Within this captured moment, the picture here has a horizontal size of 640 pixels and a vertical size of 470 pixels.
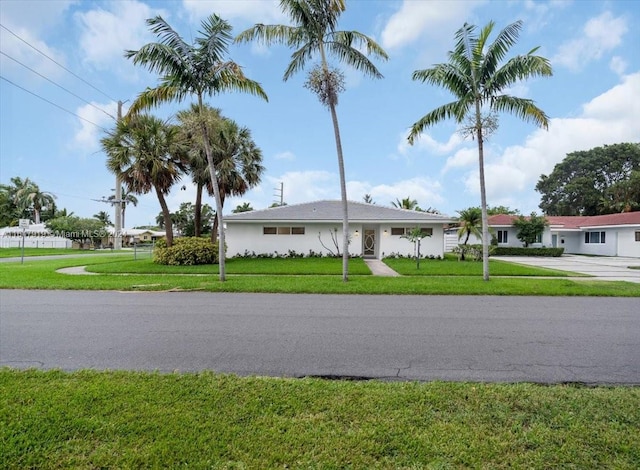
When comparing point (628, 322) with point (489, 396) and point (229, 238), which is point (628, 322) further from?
point (229, 238)

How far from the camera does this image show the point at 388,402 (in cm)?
335

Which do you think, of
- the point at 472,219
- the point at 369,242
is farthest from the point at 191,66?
the point at 472,219

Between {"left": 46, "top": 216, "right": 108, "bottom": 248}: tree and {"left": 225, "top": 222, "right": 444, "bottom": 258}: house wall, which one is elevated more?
{"left": 46, "top": 216, "right": 108, "bottom": 248}: tree

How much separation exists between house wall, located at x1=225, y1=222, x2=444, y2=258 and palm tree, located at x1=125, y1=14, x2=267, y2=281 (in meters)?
10.1

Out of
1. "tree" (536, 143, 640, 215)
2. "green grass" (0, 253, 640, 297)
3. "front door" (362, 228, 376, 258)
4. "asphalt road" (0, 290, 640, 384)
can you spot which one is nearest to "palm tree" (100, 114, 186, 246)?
"green grass" (0, 253, 640, 297)

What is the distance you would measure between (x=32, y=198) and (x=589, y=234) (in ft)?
236

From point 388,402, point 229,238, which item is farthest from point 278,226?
point 388,402

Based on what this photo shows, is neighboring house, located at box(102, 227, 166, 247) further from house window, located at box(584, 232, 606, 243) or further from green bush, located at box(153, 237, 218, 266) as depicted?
house window, located at box(584, 232, 606, 243)

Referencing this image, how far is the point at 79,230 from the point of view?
4634 cm

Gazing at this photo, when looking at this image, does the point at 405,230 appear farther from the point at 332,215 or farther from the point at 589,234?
the point at 589,234

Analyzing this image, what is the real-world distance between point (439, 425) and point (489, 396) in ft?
2.81

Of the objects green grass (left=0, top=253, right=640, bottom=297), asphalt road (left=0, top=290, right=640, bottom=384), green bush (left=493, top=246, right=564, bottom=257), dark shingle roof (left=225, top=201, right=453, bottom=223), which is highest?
dark shingle roof (left=225, top=201, right=453, bottom=223)

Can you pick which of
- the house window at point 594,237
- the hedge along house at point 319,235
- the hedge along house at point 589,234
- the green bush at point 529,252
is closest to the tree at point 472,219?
the hedge along house at point 319,235

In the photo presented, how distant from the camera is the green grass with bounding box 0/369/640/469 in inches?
99.4
